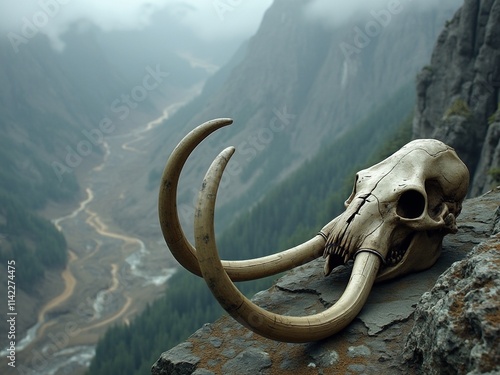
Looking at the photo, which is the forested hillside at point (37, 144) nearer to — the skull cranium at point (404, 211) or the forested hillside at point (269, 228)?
the forested hillside at point (269, 228)

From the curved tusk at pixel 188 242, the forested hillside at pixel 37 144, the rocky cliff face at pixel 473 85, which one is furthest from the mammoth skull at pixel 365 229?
the forested hillside at pixel 37 144

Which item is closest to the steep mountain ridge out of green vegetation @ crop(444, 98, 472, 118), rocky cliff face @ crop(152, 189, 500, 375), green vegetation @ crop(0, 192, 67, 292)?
green vegetation @ crop(0, 192, 67, 292)

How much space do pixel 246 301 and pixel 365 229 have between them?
1980 millimetres

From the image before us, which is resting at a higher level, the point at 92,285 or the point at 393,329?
the point at 92,285

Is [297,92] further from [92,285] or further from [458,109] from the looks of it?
[458,109]

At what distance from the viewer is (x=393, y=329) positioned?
5488 millimetres

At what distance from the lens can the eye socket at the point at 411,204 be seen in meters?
6.16

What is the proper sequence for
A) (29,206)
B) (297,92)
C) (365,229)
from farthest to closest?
(297,92) < (29,206) < (365,229)

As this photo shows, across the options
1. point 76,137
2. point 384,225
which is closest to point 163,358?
point 384,225

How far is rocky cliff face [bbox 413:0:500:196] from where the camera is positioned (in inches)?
1000

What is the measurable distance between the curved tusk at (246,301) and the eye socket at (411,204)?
114 centimetres

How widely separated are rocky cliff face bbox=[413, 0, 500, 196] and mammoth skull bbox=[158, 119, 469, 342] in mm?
17405

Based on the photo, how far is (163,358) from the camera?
19.7ft

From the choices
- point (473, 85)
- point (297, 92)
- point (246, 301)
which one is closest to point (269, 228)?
point (473, 85)
